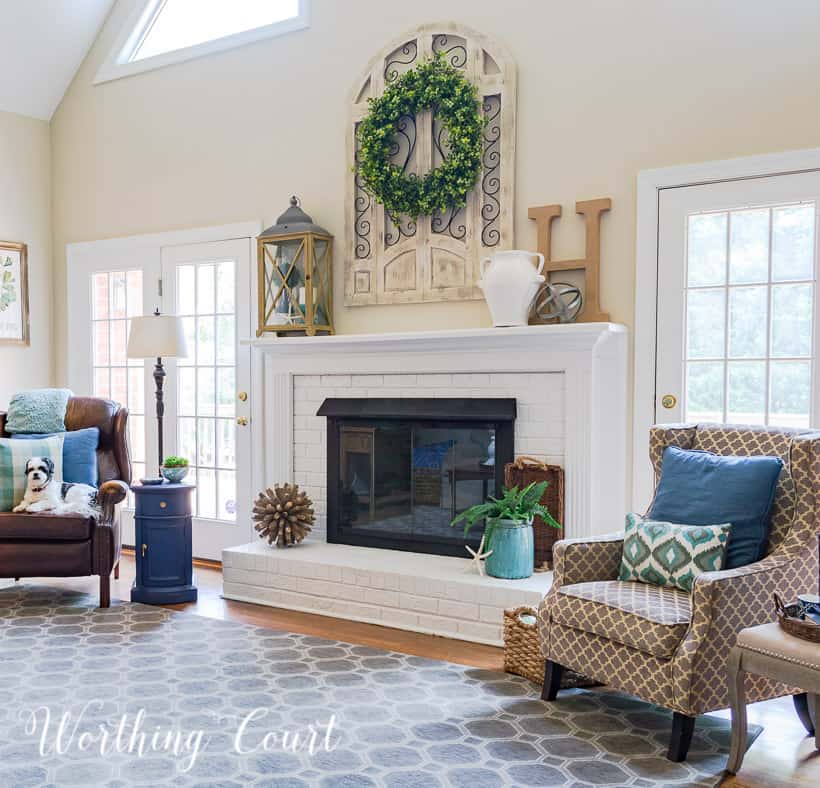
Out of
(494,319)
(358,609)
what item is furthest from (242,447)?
(494,319)

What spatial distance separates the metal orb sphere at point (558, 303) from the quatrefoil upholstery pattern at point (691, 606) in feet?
3.28

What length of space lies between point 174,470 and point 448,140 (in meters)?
2.20

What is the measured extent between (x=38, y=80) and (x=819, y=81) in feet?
15.8

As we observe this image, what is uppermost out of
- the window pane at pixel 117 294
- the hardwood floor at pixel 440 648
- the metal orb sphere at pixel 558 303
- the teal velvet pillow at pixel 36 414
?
the window pane at pixel 117 294

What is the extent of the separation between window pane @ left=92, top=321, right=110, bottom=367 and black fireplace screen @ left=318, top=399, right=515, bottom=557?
81.5 inches

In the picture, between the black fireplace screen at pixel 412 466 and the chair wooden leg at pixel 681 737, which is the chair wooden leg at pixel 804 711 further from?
the black fireplace screen at pixel 412 466

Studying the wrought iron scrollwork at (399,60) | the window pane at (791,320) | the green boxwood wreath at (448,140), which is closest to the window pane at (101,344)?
the green boxwood wreath at (448,140)

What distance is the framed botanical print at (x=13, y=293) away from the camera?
18.9 feet

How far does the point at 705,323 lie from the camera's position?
3.79 metres

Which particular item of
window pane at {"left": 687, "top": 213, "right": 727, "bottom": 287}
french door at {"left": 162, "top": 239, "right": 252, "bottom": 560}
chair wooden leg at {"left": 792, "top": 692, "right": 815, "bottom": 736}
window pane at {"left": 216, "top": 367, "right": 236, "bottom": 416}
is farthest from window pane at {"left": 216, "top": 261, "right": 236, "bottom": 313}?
chair wooden leg at {"left": 792, "top": 692, "right": 815, "bottom": 736}

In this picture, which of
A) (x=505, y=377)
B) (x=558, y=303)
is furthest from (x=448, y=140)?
(x=505, y=377)

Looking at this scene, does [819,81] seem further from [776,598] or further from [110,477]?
[110,477]

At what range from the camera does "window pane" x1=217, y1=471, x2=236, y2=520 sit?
5262 millimetres

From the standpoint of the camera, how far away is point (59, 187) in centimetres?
600
